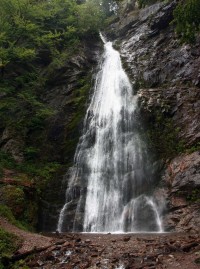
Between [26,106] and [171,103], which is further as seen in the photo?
[26,106]

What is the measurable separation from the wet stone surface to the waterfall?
4525mm

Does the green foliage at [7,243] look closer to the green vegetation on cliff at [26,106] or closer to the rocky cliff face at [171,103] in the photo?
the green vegetation on cliff at [26,106]

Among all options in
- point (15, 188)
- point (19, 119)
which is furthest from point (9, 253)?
point (19, 119)

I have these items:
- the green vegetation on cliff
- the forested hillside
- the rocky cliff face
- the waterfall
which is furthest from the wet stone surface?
the green vegetation on cliff

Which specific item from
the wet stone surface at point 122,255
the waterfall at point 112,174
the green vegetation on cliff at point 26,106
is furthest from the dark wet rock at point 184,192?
the green vegetation on cliff at point 26,106

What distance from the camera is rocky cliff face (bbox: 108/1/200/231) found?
1496 cm

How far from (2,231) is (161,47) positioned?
19.7 meters

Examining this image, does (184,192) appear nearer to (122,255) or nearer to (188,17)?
(122,255)

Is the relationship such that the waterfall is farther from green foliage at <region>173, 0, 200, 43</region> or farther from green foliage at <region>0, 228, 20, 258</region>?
green foliage at <region>173, 0, 200, 43</region>

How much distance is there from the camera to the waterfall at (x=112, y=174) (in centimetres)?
1575

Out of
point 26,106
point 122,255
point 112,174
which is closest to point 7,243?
point 122,255

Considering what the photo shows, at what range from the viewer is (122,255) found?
9.30 meters

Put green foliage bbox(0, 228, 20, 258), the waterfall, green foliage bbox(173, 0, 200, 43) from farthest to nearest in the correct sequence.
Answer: the waterfall → green foliage bbox(173, 0, 200, 43) → green foliage bbox(0, 228, 20, 258)

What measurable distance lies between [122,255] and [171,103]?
12.6 metres
